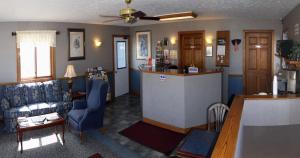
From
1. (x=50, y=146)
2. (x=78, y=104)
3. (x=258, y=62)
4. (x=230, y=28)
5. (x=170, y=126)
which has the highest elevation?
(x=230, y=28)

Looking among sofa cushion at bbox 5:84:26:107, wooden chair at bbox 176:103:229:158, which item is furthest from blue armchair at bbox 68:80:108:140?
wooden chair at bbox 176:103:229:158

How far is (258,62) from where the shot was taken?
23.4 ft

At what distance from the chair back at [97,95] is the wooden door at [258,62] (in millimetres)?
3957

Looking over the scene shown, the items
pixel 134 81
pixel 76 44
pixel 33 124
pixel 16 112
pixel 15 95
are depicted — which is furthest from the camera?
pixel 134 81

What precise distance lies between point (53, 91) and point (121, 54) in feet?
10.5

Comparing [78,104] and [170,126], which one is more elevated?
[78,104]

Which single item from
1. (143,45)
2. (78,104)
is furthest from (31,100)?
(143,45)

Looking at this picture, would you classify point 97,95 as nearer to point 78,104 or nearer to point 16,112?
point 78,104

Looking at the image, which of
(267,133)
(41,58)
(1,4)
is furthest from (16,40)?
(267,133)

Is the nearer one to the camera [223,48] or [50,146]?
[50,146]

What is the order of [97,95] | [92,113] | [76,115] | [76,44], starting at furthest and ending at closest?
[76,44] < [97,95] < [76,115] < [92,113]

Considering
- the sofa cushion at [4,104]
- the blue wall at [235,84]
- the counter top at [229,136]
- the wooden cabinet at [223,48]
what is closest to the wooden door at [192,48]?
the wooden cabinet at [223,48]

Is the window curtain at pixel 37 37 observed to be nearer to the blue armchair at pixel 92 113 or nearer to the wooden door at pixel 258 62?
the blue armchair at pixel 92 113

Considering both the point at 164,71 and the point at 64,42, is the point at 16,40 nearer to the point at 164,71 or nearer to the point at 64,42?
the point at 64,42
